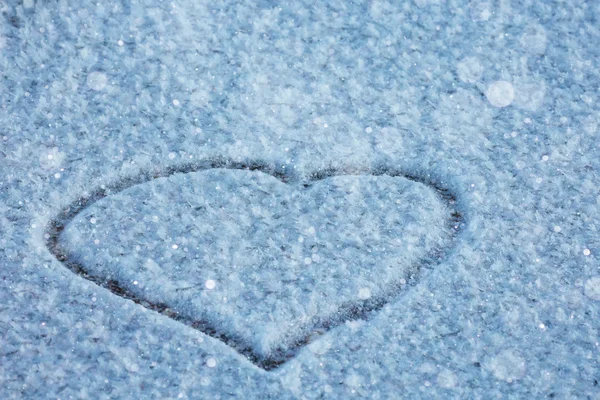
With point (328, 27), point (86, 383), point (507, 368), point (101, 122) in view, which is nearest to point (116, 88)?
point (101, 122)

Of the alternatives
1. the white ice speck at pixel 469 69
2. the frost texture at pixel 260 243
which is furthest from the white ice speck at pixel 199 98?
the white ice speck at pixel 469 69

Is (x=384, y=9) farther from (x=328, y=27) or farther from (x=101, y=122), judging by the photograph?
(x=101, y=122)

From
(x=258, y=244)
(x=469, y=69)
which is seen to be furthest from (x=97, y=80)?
(x=469, y=69)

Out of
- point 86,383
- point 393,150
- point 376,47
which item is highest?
point 376,47

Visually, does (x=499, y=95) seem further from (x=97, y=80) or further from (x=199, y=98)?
(x=97, y=80)

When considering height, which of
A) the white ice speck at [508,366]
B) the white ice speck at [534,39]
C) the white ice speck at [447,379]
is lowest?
the white ice speck at [447,379]

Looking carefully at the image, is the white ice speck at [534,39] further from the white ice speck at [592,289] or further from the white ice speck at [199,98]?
the white ice speck at [199,98]
